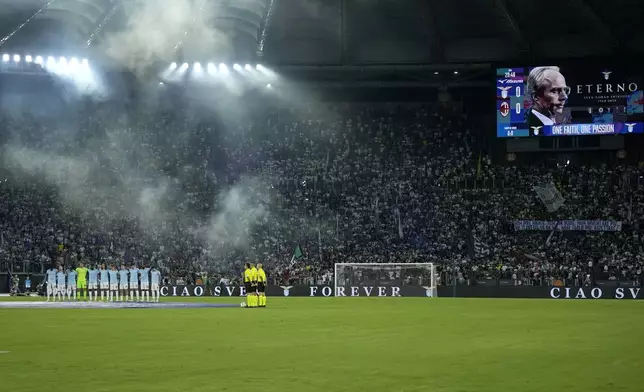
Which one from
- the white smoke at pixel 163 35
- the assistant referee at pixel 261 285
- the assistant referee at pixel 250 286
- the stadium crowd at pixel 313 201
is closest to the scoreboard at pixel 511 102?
the stadium crowd at pixel 313 201

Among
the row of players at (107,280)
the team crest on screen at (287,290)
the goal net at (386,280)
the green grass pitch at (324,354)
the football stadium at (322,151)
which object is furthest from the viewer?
the team crest on screen at (287,290)

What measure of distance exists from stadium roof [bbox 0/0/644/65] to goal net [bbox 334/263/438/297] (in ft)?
48.8

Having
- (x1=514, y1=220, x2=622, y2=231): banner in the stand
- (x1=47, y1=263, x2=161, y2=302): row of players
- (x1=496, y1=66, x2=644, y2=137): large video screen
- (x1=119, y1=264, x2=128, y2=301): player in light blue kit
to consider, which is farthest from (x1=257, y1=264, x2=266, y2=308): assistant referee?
(x1=514, y1=220, x2=622, y2=231): banner in the stand

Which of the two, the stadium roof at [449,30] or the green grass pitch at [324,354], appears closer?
the green grass pitch at [324,354]

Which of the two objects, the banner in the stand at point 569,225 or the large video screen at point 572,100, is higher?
the large video screen at point 572,100

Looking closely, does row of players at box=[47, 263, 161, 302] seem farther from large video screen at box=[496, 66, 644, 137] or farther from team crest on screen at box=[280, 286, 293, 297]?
large video screen at box=[496, 66, 644, 137]

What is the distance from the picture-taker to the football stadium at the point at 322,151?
49.4 metres

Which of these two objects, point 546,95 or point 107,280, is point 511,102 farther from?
point 107,280

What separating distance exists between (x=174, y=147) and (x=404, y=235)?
17.2 metres

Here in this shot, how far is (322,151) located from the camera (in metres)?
60.8

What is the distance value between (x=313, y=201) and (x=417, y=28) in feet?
42.5

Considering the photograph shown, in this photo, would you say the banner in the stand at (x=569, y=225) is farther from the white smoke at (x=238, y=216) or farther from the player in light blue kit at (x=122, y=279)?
the player in light blue kit at (x=122, y=279)

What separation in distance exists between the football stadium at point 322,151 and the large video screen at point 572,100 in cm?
12

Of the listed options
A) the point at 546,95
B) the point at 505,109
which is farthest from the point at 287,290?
the point at 546,95
